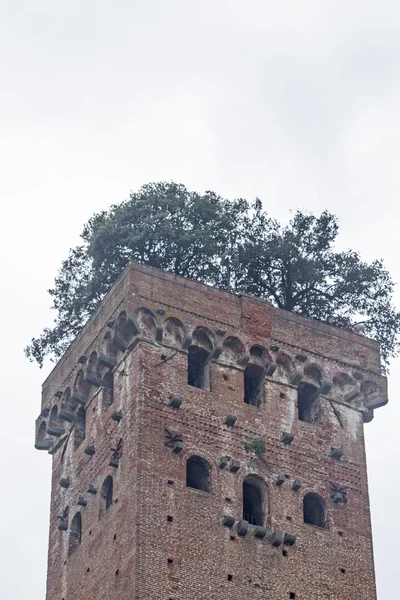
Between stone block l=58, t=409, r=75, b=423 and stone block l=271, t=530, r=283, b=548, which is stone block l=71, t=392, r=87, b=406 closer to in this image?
stone block l=58, t=409, r=75, b=423

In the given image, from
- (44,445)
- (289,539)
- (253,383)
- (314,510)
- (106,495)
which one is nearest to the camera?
(289,539)

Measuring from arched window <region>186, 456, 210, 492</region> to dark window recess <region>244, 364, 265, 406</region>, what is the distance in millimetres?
3271

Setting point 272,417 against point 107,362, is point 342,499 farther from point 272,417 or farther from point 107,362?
point 107,362

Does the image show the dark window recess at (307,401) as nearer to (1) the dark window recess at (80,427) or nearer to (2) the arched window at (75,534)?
(1) the dark window recess at (80,427)

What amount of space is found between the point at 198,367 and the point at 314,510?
501 centimetres

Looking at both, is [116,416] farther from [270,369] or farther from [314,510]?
[314,510]

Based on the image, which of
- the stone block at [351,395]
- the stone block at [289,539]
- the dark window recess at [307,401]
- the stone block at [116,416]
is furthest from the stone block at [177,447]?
A: the stone block at [351,395]

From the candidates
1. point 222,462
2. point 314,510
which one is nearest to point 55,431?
point 222,462

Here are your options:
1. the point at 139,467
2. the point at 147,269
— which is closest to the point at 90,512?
the point at 139,467

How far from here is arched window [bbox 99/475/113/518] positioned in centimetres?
4828

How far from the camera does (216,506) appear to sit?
4703cm

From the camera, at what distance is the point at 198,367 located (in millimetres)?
50219

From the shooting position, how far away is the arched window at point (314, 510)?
49062 millimetres

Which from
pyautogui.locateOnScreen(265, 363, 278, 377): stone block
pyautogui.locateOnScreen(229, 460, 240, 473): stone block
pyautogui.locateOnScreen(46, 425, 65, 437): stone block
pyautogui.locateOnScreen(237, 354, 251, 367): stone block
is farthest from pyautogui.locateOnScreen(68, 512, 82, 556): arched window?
pyautogui.locateOnScreen(265, 363, 278, 377): stone block
